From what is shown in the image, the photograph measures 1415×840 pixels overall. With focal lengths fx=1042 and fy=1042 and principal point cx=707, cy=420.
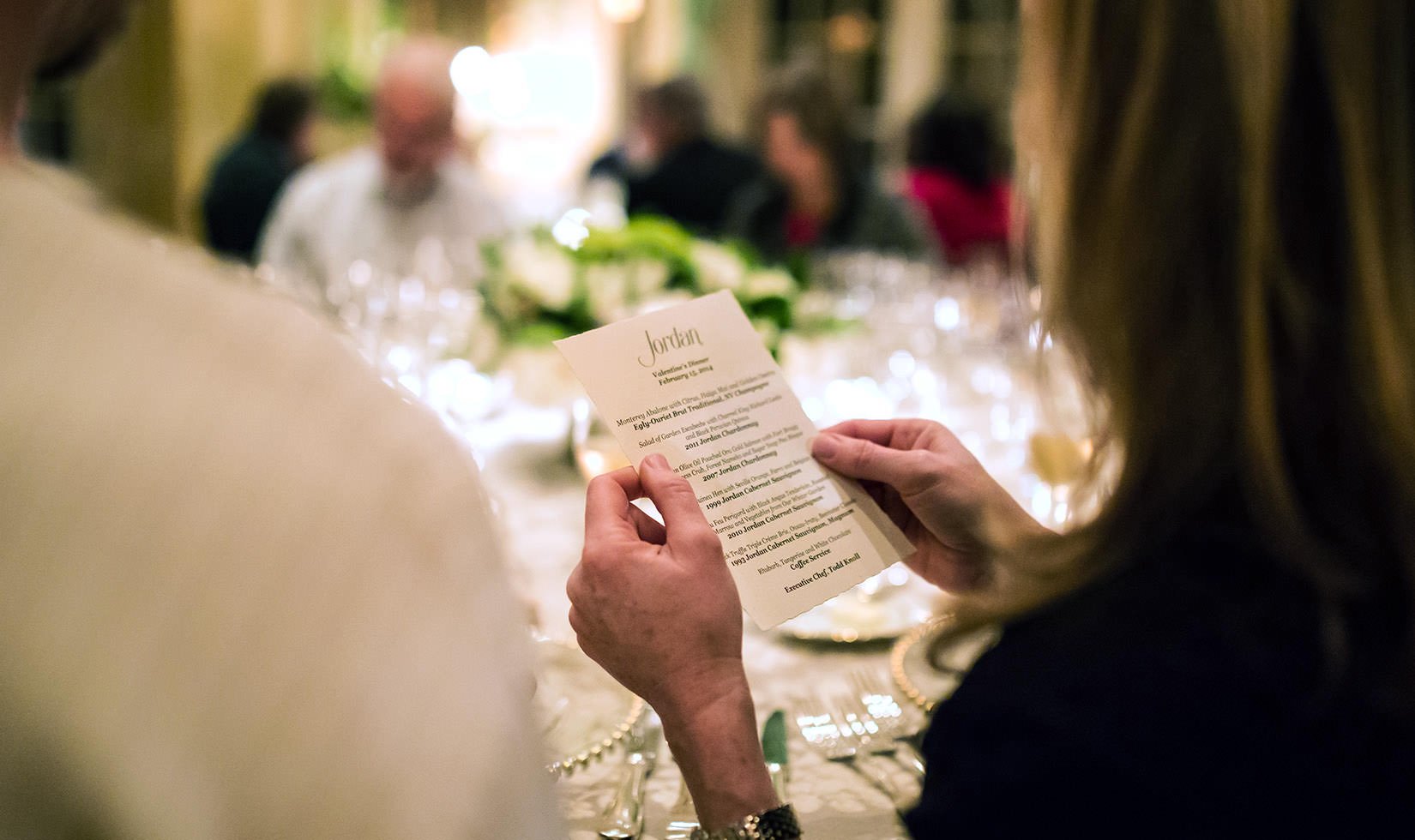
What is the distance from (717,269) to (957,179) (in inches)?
114

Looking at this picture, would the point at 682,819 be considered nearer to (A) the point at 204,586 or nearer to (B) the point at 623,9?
(A) the point at 204,586

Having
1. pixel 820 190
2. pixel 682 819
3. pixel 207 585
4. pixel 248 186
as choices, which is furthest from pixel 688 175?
pixel 207 585

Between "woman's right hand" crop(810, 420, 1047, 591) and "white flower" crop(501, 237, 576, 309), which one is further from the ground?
"woman's right hand" crop(810, 420, 1047, 591)

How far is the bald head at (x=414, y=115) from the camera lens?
11.1 feet

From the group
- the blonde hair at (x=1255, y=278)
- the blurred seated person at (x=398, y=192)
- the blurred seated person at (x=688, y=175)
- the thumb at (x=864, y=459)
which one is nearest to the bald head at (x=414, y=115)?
the blurred seated person at (x=398, y=192)

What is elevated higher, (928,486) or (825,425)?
(928,486)

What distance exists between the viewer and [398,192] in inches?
141

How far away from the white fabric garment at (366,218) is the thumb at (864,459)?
8.74ft

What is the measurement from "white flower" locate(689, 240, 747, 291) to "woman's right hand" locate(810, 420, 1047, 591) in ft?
2.71

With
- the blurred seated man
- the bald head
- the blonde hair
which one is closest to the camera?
the blurred seated man

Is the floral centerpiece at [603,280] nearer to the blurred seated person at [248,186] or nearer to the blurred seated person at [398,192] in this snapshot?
the blurred seated person at [398,192]

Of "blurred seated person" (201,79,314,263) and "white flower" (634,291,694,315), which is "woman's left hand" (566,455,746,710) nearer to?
"white flower" (634,291,694,315)

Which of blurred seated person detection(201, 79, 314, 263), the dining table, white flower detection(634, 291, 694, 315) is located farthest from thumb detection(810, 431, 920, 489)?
blurred seated person detection(201, 79, 314, 263)

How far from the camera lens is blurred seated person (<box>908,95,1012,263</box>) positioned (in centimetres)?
425
